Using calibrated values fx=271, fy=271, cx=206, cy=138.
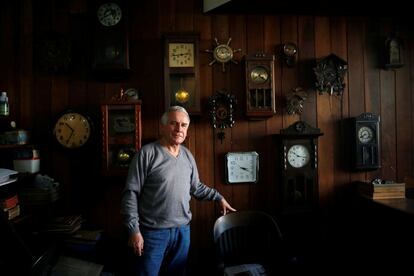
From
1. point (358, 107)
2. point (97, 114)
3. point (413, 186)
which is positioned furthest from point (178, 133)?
point (413, 186)

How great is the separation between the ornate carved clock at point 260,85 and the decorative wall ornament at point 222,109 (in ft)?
0.39

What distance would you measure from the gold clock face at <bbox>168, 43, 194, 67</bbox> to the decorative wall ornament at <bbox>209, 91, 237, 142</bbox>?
0.95 ft

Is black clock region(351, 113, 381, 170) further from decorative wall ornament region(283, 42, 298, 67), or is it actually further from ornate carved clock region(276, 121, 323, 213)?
decorative wall ornament region(283, 42, 298, 67)

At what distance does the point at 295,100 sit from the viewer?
2.01m

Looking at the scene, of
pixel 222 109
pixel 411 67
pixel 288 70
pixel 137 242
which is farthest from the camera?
pixel 411 67

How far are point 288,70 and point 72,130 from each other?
1615 mm

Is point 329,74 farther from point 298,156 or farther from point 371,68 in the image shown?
point 298,156

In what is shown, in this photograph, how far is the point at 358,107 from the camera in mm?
2104

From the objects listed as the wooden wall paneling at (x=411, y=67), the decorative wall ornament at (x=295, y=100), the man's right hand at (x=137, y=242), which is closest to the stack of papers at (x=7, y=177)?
the man's right hand at (x=137, y=242)

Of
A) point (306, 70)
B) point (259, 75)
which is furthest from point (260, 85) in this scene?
point (306, 70)

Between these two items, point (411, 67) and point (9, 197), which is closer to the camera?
point (9, 197)

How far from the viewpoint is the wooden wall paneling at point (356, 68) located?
210cm

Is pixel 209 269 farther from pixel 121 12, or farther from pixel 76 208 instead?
pixel 121 12

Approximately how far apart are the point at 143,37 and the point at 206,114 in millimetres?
715
